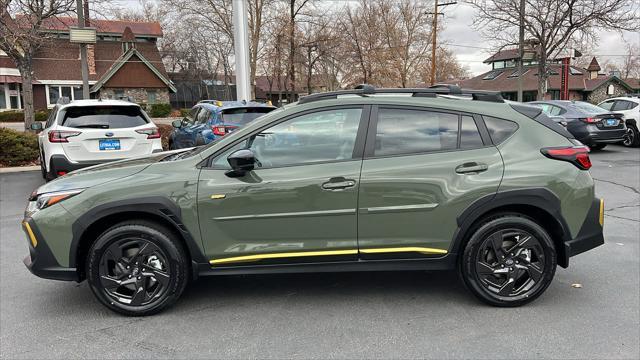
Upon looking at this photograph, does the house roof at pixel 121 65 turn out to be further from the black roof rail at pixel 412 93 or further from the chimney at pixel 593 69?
the chimney at pixel 593 69

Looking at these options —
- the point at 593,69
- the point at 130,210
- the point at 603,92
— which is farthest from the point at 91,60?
the point at 603,92

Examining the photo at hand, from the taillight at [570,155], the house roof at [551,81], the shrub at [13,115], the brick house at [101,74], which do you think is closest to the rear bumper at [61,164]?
the taillight at [570,155]

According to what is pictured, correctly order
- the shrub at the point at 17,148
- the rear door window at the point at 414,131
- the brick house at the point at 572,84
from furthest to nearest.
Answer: the brick house at the point at 572,84 < the shrub at the point at 17,148 < the rear door window at the point at 414,131

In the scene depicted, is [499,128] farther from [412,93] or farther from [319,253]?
[319,253]

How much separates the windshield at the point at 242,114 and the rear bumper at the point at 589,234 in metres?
6.46

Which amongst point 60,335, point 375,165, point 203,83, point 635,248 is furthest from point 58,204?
point 203,83

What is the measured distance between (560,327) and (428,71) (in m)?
47.9

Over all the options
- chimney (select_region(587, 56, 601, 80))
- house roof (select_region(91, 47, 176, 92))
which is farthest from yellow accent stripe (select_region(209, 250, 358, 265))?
chimney (select_region(587, 56, 601, 80))

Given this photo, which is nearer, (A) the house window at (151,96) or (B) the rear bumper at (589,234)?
(B) the rear bumper at (589,234)

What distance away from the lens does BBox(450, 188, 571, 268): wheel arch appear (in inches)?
137

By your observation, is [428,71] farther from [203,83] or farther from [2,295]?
[2,295]

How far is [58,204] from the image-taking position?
3441mm

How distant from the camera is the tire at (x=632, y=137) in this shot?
14727 millimetres

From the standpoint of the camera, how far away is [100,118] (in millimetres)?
7453
